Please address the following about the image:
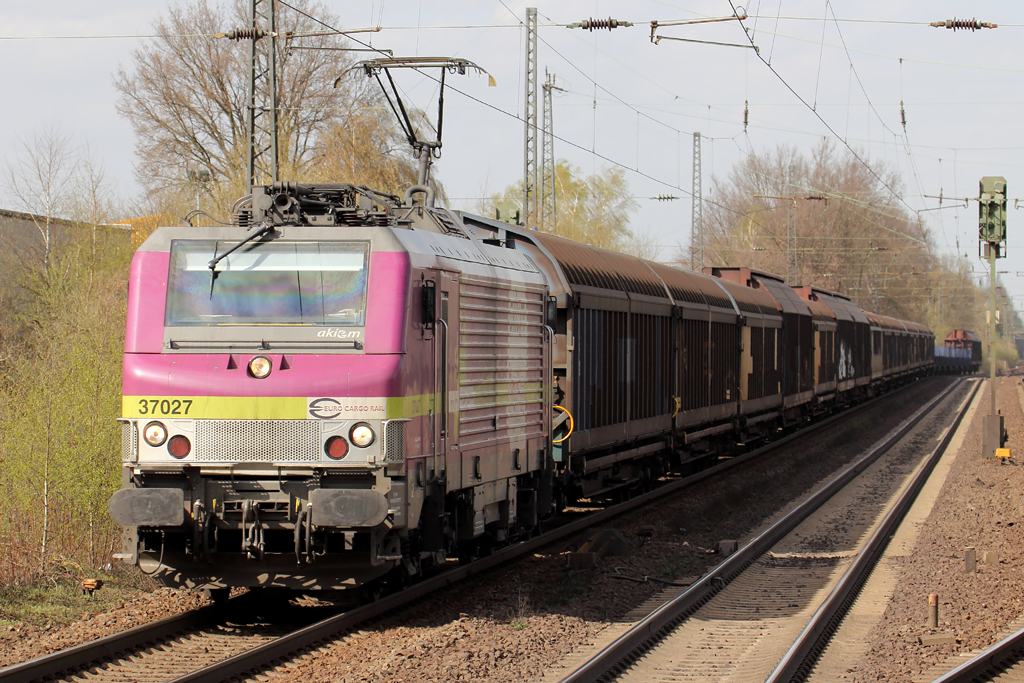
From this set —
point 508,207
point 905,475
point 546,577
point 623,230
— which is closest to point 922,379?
point 623,230

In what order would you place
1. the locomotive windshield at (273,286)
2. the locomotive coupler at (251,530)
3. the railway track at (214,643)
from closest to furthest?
1. the railway track at (214,643)
2. the locomotive coupler at (251,530)
3. the locomotive windshield at (273,286)

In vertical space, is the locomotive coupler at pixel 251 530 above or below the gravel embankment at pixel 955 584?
above

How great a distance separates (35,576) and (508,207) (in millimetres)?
9793

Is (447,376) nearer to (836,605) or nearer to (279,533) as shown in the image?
(279,533)

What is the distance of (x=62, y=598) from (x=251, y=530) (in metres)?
2.28

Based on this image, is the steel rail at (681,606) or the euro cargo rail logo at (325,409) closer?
the steel rail at (681,606)

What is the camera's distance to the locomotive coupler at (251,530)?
758 centimetres

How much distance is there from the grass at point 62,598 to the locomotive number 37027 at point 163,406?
179cm

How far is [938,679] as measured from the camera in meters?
7.20

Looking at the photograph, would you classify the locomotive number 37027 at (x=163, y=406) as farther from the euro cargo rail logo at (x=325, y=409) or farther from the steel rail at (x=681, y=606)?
the steel rail at (x=681, y=606)

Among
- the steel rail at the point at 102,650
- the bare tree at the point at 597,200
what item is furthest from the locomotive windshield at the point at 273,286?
the bare tree at the point at 597,200

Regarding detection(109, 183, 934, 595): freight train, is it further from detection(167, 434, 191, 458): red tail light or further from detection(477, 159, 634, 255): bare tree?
detection(477, 159, 634, 255): bare tree

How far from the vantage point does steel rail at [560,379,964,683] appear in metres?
7.45

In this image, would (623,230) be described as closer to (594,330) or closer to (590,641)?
(594,330)
